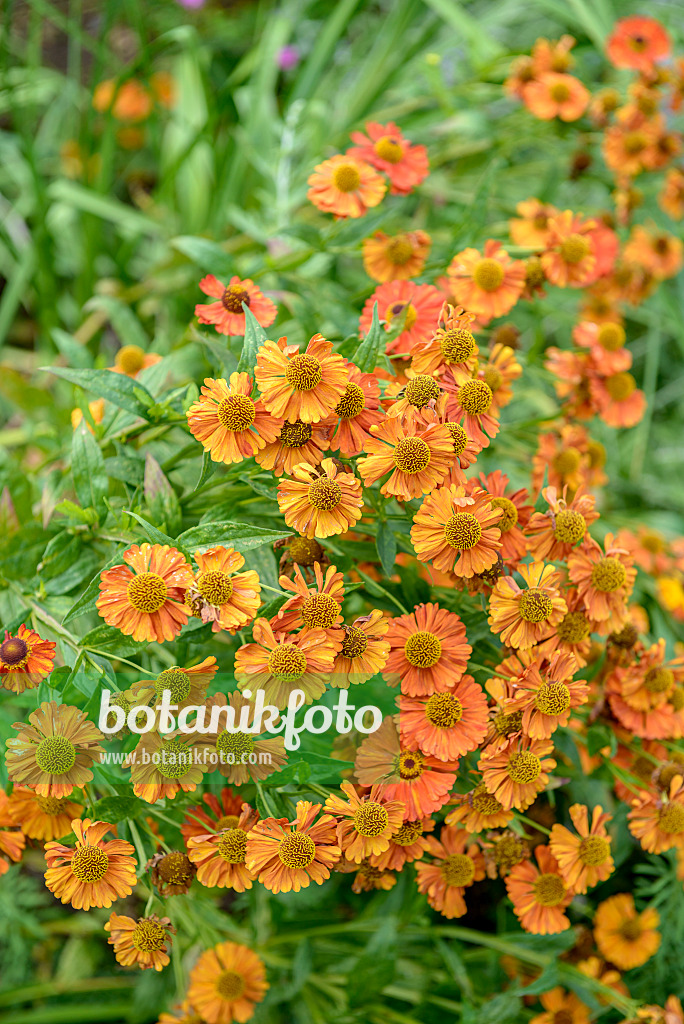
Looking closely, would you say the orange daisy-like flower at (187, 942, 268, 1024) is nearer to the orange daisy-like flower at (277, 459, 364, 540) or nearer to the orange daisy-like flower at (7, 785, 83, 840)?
the orange daisy-like flower at (7, 785, 83, 840)

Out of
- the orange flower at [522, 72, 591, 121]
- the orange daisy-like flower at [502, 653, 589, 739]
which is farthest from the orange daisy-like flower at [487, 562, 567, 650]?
the orange flower at [522, 72, 591, 121]

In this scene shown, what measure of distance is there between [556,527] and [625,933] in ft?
1.68

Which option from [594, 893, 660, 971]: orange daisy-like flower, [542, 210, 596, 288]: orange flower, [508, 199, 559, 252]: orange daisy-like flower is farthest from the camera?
[508, 199, 559, 252]: orange daisy-like flower

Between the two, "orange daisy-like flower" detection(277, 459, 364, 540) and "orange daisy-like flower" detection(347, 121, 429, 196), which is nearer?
"orange daisy-like flower" detection(277, 459, 364, 540)

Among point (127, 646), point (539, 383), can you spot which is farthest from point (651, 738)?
point (539, 383)

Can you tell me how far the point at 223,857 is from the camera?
68 cm

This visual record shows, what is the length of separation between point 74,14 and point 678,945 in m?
2.08

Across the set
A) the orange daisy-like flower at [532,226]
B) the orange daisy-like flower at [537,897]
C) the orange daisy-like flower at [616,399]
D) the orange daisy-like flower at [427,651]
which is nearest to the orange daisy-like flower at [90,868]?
the orange daisy-like flower at [427,651]

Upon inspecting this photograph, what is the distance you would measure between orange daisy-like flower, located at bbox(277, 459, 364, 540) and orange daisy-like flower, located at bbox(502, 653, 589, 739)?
22 centimetres

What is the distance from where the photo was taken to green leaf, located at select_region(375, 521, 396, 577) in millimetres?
724

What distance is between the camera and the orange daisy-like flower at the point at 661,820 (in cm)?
80

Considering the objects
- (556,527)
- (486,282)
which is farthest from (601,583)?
(486,282)

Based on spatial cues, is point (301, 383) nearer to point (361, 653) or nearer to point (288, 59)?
point (361, 653)

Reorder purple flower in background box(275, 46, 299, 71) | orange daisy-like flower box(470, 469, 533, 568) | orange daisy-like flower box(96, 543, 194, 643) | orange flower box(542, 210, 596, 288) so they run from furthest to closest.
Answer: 1. purple flower in background box(275, 46, 299, 71)
2. orange flower box(542, 210, 596, 288)
3. orange daisy-like flower box(470, 469, 533, 568)
4. orange daisy-like flower box(96, 543, 194, 643)
